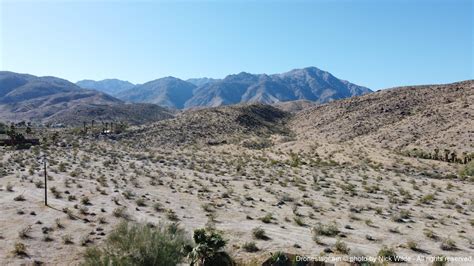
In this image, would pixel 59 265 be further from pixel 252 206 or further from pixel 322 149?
pixel 322 149

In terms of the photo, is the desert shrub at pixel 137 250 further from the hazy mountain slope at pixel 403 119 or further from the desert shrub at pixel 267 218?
the hazy mountain slope at pixel 403 119

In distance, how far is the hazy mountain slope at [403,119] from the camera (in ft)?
175

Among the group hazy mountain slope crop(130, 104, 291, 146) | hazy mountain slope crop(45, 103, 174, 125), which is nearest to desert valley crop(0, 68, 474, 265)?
hazy mountain slope crop(130, 104, 291, 146)

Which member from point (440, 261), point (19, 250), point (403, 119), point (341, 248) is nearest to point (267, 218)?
point (341, 248)

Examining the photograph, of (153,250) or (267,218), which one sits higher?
(153,250)

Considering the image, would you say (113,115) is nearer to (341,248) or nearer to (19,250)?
(19,250)

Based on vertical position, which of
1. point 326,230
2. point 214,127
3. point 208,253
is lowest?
point 326,230

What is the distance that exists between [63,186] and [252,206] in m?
13.6

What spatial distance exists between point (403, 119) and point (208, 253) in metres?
58.4

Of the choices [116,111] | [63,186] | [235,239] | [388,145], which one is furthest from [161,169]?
[116,111]

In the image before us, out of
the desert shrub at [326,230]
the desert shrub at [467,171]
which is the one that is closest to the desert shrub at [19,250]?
the desert shrub at [326,230]

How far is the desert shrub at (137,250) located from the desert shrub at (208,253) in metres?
0.55

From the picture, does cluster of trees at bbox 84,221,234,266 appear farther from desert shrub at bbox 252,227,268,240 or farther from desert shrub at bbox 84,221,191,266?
desert shrub at bbox 252,227,268,240

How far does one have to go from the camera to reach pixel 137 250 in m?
12.3
